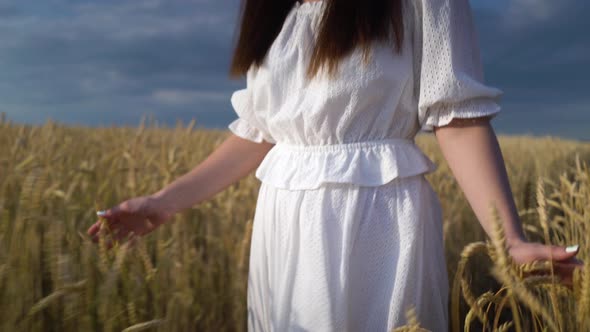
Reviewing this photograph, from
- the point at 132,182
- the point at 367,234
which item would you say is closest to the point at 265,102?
the point at 367,234

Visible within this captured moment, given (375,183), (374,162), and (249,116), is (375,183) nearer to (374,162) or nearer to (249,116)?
(374,162)

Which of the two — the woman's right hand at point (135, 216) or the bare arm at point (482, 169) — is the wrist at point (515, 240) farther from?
the woman's right hand at point (135, 216)

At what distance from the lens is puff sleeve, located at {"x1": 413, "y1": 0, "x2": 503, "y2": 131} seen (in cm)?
88

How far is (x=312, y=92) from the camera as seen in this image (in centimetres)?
97

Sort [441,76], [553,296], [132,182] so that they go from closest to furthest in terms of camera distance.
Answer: [553,296]
[441,76]
[132,182]

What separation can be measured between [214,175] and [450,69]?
0.53m

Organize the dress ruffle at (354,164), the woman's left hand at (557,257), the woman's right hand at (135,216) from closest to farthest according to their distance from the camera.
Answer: the woman's left hand at (557,257) < the dress ruffle at (354,164) < the woman's right hand at (135,216)

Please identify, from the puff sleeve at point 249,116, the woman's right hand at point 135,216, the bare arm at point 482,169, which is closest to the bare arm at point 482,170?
the bare arm at point 482,169

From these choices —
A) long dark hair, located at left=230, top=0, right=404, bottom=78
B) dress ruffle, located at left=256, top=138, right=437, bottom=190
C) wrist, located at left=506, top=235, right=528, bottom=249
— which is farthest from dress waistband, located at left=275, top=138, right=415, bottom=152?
wrist, located at left=506, top=235, right=528, bottom=249

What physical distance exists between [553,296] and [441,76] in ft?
1.27

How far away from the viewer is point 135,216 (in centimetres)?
113

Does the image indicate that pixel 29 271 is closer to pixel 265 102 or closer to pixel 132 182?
pixel 265 102

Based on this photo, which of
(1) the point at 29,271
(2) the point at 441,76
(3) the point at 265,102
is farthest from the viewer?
(3) the point at 265,102

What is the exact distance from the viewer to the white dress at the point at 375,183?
2.94ft
